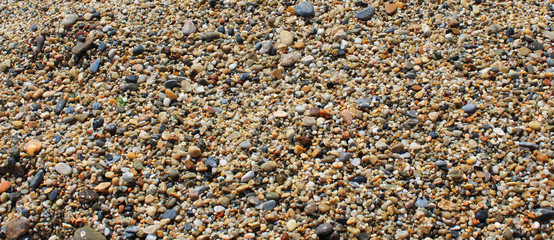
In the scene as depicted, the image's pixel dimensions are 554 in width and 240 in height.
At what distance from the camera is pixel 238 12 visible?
338 centimetres

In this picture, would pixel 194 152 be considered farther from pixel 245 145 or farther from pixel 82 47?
pixel 82 47

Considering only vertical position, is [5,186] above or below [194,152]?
below

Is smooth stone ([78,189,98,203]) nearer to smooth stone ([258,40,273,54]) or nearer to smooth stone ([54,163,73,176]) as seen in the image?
smooth stone ([54,163,73,176])

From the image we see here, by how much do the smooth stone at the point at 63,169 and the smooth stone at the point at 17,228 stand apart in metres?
0.32

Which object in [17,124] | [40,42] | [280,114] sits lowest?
[17,124]

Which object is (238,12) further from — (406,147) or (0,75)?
(0,75)

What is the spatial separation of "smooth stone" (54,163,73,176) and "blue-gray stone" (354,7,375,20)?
7.37 ft

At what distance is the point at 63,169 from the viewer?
2.61 metres

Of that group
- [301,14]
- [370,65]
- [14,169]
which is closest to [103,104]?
[14,169]

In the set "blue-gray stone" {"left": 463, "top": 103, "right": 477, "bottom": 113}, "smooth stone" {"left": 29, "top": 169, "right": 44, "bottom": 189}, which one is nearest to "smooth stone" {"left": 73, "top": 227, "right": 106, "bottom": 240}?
"smooth stone" {"left": 29, "top": 169, "right": 44, "bottom": 189}

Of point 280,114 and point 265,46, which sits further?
point 265,46

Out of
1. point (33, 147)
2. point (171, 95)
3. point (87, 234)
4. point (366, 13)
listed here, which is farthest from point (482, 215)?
point (33, 147)

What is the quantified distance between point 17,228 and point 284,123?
1.66m

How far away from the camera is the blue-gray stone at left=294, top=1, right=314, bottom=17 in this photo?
3258 mm
